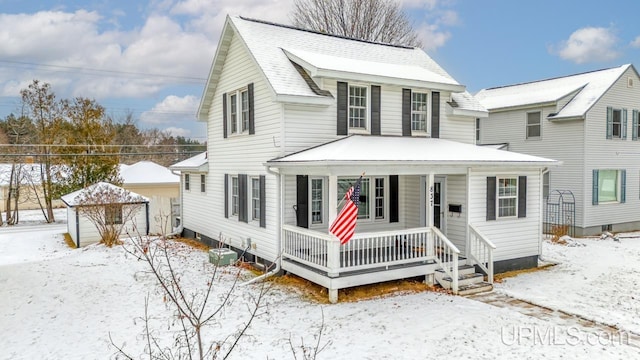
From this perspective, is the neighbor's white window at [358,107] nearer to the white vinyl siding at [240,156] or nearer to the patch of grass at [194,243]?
the white vinyl siding at [240,156]

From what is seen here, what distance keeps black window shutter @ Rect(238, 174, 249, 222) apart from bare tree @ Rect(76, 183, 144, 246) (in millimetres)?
5311

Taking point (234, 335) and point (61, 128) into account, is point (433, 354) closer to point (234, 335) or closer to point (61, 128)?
point (234, 335)

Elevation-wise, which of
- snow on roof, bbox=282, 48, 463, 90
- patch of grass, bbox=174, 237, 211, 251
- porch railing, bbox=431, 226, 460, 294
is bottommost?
patch of grass, bbox=174, 237, 211, 251

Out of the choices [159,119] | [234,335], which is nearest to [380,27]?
[234,335]

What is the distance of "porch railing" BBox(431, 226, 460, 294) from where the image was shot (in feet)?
33.4

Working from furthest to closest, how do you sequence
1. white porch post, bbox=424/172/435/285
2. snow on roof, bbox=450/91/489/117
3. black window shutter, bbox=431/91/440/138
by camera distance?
snow on roof, bbox=450/91/489/117
black window shutter, bbox=431/91/440/138
white porch post, bbox=424/172/435/285

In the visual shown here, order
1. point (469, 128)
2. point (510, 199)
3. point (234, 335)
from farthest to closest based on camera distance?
1. point (469, 128)
2. point (510, 199)
3. point (234, 335)

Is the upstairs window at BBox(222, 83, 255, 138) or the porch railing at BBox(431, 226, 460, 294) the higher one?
the upstairs window at BBox(222, 83, 255, 138)

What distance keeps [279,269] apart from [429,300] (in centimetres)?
383

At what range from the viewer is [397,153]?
10656mm

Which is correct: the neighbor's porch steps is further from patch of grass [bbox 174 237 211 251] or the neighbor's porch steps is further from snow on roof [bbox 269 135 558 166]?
patch of grass [bbox 174 237 211 251]

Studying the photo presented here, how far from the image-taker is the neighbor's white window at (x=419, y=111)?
13359 millimetres

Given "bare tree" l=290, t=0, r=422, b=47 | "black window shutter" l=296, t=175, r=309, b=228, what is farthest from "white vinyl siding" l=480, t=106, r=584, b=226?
"black window shutter" l=296, t=175, r=309, b=228

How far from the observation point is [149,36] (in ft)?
87.7
